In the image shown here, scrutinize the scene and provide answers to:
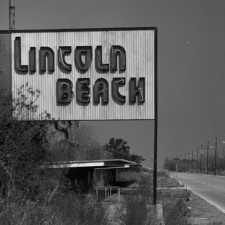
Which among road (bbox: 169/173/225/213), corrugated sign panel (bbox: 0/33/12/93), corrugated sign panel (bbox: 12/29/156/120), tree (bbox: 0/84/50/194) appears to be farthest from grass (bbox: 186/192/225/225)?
tree (bbox: 0/84/50/194)

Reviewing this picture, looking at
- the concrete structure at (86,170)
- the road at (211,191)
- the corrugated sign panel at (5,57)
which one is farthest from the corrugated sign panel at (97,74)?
the road at (211,191)

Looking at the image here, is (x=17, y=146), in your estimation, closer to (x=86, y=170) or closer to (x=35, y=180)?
(x=35, y=180)

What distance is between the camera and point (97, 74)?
51.9 ft

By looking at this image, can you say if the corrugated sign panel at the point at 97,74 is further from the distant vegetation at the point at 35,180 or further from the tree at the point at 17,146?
the tree at the point at 17,146

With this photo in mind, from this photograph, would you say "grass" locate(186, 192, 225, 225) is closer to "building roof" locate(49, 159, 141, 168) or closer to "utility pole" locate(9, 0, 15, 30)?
"building roof" locate(49, 159, 141, 168)

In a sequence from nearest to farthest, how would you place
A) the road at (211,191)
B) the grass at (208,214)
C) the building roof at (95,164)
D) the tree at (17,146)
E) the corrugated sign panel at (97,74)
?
the tree at (17,146), the corrugated sign panel at (97,74), the building roof at (95,164), the grass at (208,214), the road at (211,191)

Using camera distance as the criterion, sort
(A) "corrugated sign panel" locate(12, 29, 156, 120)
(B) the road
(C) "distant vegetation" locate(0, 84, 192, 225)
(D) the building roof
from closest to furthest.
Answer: (C) "distant vegetation" locate(0, 84, 192, 225), (A) "corrugated sign panel" locate(12, 29, 156, 120), (D) the building roof, (B) the road

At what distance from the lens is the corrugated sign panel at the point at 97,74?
1570cm

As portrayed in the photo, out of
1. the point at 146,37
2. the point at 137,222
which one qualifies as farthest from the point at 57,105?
the point at 137,222

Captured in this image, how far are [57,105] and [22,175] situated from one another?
3.74m

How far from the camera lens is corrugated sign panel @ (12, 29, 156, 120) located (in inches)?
618

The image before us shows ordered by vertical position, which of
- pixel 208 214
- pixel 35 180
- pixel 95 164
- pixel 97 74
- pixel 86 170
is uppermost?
pixel 97 74

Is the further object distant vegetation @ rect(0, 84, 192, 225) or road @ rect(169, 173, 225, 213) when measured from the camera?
road @ rect(169, 173, 225, 213)

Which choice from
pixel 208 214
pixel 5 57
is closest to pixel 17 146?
pixel 5 57
